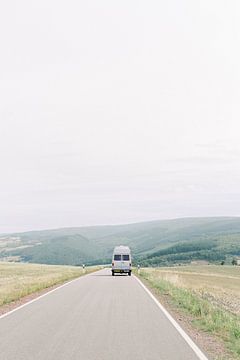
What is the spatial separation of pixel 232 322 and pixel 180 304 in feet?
20.0

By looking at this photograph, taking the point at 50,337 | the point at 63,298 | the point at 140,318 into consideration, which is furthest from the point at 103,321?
the point at 63,298

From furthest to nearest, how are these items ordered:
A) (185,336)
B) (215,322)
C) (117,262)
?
(117,262), (215,322), (185,336)

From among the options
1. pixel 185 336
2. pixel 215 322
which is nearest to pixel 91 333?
pixel 185 336

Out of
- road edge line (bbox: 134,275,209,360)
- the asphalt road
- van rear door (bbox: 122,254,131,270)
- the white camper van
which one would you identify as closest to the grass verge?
road edge line (bbox: 134,275,209,360)

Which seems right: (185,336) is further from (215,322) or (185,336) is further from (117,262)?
(117,262)

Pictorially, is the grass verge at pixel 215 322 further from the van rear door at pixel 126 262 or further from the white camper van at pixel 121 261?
the van rear door at pixel 126 262

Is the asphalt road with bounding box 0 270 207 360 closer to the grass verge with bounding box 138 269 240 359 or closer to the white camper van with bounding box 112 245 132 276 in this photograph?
the grass verge with bounding box 138 269 240 359

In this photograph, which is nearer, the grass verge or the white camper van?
the grass verge

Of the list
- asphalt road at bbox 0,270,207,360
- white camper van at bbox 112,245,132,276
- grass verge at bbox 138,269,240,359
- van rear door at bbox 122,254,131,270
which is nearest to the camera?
asphalt road at bbox 0,270,207,360

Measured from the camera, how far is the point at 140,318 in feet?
51.7

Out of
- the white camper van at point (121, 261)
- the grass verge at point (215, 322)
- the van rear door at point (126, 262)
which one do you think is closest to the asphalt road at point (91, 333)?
the grass verge at point (215, 322)

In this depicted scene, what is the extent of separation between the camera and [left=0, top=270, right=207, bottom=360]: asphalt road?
9961 mm

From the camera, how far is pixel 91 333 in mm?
12625

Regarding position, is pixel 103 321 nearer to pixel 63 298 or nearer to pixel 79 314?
pixel 79 314
